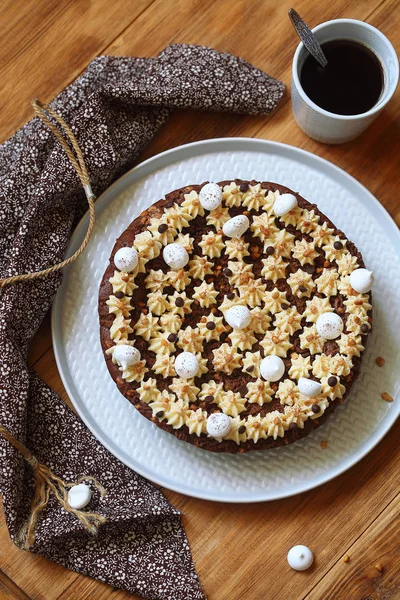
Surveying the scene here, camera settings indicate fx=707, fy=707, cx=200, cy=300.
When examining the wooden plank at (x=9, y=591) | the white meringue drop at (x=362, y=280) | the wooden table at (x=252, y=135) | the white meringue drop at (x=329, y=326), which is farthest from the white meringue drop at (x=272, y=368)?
the wooden plank at (x=9, y=591)

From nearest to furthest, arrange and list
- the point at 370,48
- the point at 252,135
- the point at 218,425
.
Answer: the point at 218,425
the point at 370,48
the point at 252,135

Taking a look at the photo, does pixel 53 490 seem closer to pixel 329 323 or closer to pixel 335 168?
pixel 329 323

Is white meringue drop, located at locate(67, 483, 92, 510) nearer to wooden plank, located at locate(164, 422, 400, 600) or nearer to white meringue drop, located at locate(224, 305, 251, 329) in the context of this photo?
wooden plank, located at locate(164, 422, 400, 600)

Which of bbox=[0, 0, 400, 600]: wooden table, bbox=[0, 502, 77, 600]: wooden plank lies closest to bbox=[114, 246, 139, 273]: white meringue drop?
bbox=[0, 0, 400, 600]: wooden table

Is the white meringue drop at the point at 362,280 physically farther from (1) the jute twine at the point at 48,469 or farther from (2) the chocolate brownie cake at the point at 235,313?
(1) the jute twine at the point at 48,469

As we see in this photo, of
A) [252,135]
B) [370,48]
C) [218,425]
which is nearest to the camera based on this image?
[218,425]

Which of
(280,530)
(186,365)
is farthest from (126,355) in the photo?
(280,530)

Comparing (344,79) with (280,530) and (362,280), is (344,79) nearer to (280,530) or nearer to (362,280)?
(362,280)
